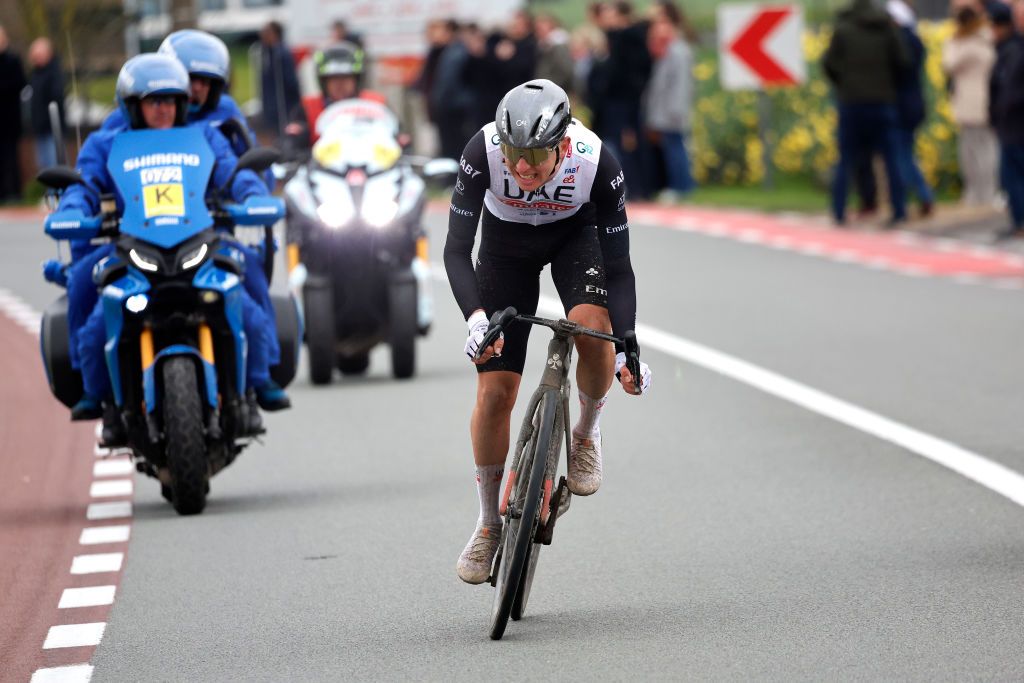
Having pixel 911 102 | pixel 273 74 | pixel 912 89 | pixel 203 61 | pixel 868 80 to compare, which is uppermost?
pixel 203 61

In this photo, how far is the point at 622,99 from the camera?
28953 millimetres

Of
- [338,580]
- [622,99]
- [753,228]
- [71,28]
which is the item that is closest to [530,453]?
[338,580]

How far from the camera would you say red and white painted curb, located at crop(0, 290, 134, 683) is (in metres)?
7.98

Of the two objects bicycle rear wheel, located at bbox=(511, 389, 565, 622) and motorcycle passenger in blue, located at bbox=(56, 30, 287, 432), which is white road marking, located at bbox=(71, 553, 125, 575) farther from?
bicycle rear wheel, located at bbox=(511, 389, 565, 622)

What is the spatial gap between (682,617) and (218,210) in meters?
3.72

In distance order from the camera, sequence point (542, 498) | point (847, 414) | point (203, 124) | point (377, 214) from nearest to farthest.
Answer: point (542, 498)
point (203, 124)
point (847, 414)
point (377, 214)

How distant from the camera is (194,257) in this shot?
1076 cm

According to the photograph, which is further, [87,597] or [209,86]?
[209,86]

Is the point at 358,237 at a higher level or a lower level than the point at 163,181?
lower

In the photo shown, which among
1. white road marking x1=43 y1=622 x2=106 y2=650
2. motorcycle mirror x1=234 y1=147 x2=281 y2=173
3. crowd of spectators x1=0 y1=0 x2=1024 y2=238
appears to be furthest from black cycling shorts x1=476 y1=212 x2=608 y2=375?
crowd of spectators x1=0 y1=0 x2=1024 y2=238

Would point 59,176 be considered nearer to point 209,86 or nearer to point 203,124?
point 203,124

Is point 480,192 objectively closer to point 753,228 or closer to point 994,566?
point 994,566

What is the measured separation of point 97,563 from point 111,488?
2.25 meters

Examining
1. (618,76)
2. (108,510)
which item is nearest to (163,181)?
(108,510)
